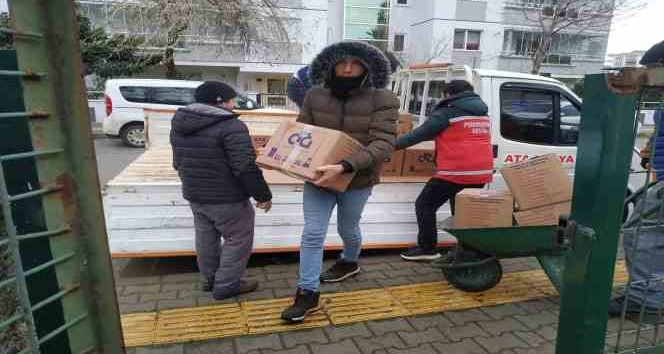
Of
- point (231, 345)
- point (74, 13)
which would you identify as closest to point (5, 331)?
point (74, 13)

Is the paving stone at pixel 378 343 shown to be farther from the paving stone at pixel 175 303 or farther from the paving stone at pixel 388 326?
the paving stone at pixel 175 303

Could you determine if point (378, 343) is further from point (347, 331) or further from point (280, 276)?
point (280, 276)

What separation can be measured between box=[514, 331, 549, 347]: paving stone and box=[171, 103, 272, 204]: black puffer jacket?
1931 mm

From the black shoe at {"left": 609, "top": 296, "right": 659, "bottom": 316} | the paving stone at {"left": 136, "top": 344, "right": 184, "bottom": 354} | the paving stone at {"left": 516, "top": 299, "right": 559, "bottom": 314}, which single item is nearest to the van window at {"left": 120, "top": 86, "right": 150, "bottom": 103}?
the paving stone at {"left": 136, "top": 344, "right": 184, "bottom": 354}

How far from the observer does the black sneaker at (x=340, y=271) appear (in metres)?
3.54

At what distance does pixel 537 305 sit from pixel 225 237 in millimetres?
2405

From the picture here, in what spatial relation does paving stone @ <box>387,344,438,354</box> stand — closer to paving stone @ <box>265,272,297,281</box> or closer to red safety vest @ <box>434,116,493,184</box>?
paving stone @ <box>265,272,297,281</box>

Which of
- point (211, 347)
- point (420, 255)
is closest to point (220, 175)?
point (211, 347)

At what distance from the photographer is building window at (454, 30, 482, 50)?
27688mm

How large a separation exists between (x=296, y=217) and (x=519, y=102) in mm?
2487

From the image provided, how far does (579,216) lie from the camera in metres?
1.56

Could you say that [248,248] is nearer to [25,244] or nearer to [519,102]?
[25,244]

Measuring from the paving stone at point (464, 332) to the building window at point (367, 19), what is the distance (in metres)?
29.3

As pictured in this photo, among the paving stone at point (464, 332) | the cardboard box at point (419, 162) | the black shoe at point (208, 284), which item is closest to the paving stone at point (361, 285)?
the paving stone at point (464, 332)
